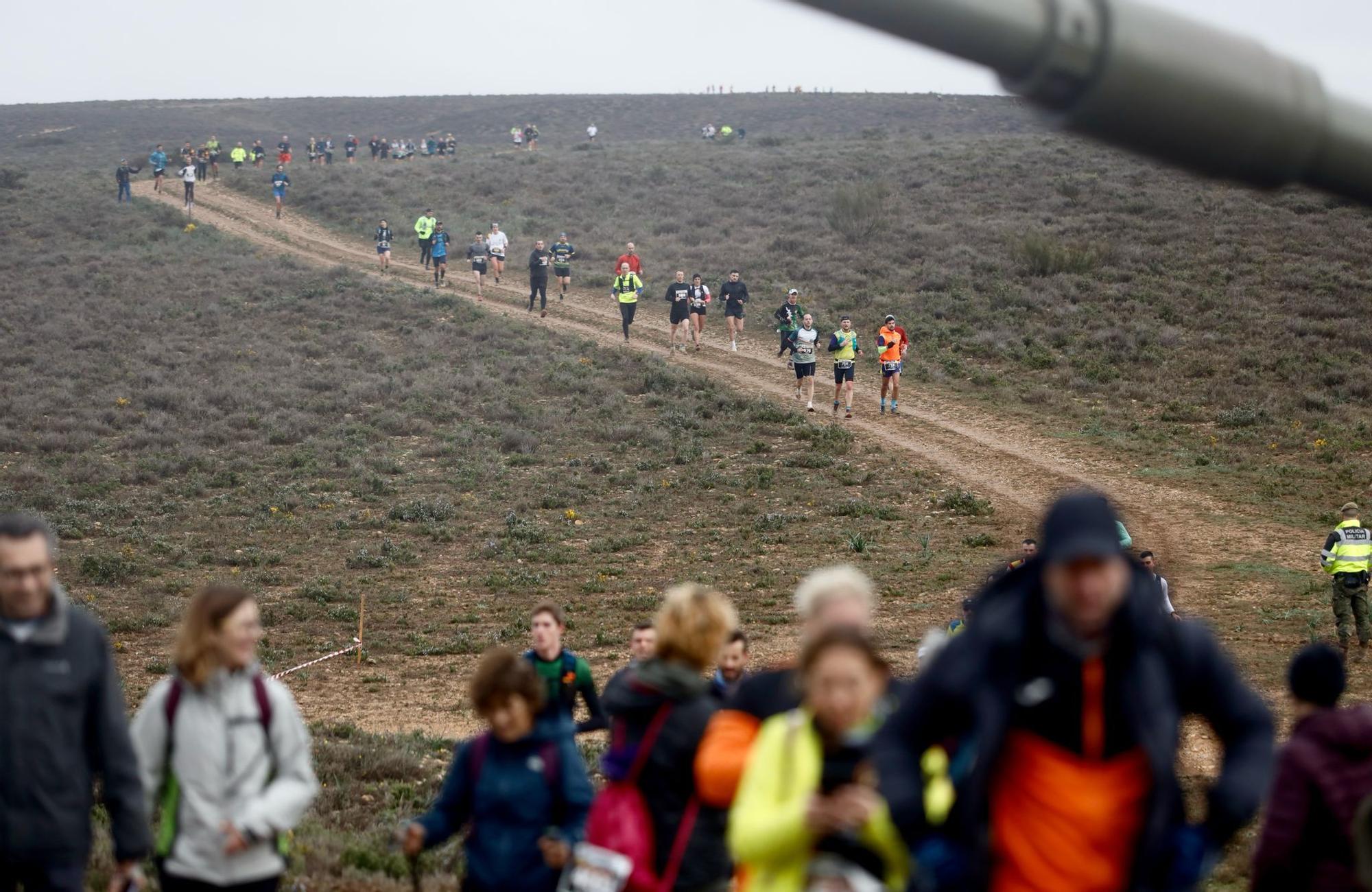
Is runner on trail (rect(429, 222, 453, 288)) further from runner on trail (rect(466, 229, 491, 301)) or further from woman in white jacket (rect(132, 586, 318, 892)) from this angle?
woman in white jacket (rect(132, 586, 318, 892))

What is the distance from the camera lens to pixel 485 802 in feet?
16.4

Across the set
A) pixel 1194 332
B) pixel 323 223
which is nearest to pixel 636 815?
pixel 1194 332

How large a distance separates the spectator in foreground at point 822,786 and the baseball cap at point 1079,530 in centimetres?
64

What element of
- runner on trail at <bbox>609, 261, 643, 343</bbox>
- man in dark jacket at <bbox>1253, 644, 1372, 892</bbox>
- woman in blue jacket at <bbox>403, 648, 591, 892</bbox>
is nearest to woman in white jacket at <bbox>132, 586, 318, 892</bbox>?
woman in blue jacket at <bbox>403, 648, 591, 892</bbox>

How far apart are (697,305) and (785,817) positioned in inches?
1188

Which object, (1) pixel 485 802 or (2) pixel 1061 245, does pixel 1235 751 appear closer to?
(1) pixel 485 802

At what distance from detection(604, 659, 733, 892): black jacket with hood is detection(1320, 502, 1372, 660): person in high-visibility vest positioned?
1307 centimetres

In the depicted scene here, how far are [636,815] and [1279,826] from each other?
2178 millimetres

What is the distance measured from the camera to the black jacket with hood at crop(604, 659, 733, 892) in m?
4.41

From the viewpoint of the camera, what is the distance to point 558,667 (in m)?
7.75

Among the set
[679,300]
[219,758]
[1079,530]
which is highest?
[1079,530]

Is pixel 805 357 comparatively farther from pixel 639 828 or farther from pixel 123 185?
pixel 123 185

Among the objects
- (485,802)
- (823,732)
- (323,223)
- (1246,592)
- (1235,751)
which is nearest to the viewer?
(1235,751)

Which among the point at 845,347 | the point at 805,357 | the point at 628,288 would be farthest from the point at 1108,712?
the point at 628,288
